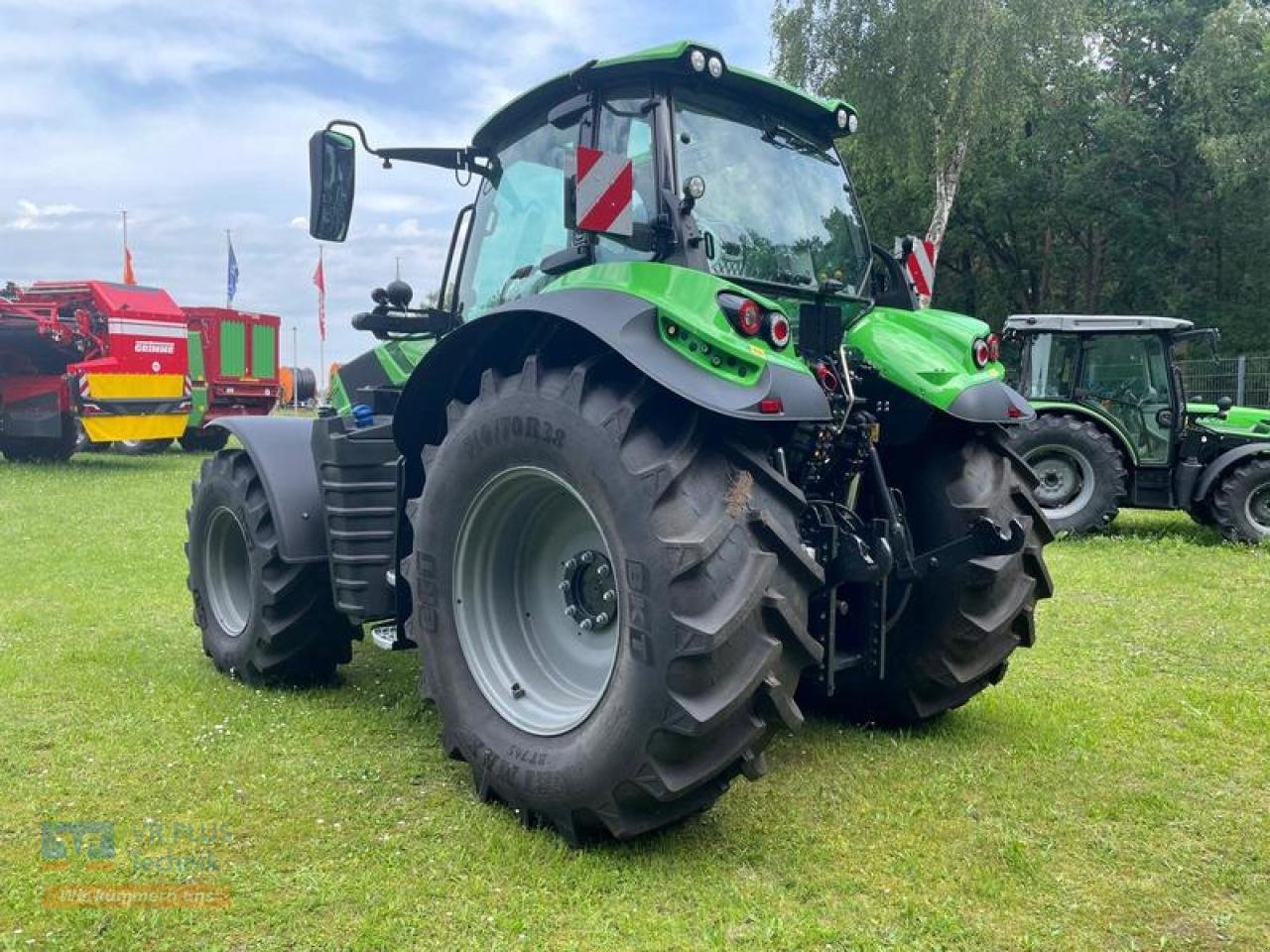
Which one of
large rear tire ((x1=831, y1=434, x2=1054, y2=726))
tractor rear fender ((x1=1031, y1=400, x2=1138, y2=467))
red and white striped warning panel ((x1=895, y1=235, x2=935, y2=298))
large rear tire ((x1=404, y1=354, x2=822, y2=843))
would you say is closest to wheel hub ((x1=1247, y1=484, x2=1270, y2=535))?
tractor rear fender ((x1=1031, y1=400, x2=1138, y2=467))

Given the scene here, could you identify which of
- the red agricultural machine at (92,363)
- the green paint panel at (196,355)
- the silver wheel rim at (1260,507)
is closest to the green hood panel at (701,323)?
the silver wheel rim at (1260,507)

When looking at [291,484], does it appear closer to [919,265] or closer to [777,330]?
[777,330]

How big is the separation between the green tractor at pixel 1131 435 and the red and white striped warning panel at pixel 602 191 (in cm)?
794

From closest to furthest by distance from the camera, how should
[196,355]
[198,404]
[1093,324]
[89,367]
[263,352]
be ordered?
1. [1093,324]
2. [89,367]
3. [198,404]
4. [196,355]
5. [263,352]

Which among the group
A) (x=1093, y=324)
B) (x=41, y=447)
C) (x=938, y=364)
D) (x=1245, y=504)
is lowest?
(x=41, y=447)

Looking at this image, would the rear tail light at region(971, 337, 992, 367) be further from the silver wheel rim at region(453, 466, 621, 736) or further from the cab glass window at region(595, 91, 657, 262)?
the silver wheel rim at region(453, 466, 621, 736)

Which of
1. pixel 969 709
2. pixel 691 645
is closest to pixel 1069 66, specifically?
pixel 969 709

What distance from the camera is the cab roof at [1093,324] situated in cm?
1029

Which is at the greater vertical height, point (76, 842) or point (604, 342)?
point (604, 342)

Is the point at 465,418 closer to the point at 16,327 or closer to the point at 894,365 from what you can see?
the point at 894,365

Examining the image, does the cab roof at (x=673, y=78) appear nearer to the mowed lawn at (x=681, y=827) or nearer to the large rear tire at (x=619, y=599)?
the large rear tire at (x=619, y=599)

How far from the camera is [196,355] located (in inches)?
757

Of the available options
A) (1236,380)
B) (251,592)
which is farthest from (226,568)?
Answer: (1236,380)

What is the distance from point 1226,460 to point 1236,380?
893cm
